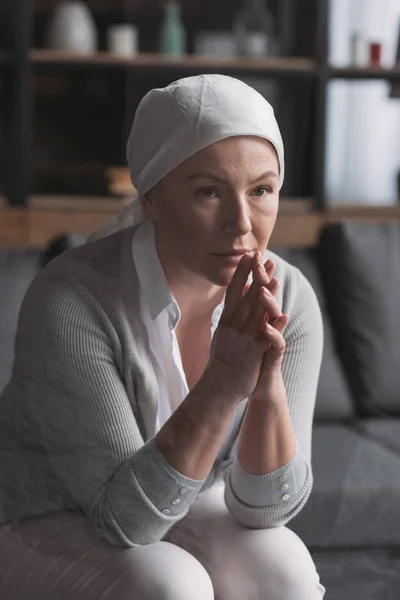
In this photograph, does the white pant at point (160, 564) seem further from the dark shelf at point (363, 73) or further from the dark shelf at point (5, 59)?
the dark shelf at point (363, 73)

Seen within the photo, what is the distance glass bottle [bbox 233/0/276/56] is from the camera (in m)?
2.06

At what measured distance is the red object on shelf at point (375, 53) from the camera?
2094mm

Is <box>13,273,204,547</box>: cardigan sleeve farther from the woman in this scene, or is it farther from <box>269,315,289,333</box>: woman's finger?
<box>269,315,289,333</box>: woman's finger

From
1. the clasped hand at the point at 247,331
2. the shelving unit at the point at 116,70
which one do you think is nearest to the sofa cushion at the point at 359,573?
Result: the clasped hand at the point at 247,331

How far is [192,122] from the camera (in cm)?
69

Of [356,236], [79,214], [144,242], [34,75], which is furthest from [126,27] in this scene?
[144,242]

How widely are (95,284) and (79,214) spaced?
1.16 meters

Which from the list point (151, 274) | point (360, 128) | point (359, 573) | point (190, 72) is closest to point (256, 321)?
point (151, 274)

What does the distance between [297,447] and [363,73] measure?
144 centimetres

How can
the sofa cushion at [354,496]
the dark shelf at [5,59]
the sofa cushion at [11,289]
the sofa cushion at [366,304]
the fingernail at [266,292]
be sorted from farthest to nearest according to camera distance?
the dark shelf at [5,59]
the sofa cushion at [366,304]
the sofa cushion at [354,496]
the sofa cushion at [11,289]
the fingernail at [266,292]

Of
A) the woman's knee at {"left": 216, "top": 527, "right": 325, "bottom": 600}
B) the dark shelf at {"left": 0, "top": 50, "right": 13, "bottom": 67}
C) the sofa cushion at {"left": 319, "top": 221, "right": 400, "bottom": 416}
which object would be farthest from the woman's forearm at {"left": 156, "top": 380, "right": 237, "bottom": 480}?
the dark shelf at {"left": 0, "top": 50, "right": 13, "bottom": 67}

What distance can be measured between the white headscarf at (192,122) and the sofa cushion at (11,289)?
8.7 inches

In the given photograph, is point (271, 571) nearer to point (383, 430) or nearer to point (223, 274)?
point (223, 274)

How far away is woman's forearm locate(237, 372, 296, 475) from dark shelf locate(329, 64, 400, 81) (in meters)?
1.41
